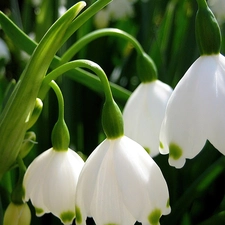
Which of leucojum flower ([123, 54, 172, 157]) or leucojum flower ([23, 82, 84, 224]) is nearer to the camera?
leucojum flower ([23, 82, 84, 224])

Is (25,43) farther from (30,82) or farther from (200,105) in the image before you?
(200,105)

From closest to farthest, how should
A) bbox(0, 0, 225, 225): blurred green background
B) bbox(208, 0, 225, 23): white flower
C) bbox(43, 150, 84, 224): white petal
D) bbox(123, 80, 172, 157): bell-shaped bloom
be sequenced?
bbox(43, 150, 84, 224): white petal, bbox(123, 80, 172, 157): bell-shaped bloom, bbox(0, 0, 225, 225): blurred green background, bbox(208, 0, 225, 23): white flower

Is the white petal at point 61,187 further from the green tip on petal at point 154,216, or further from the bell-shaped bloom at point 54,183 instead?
the green tip on petal at point 154,216

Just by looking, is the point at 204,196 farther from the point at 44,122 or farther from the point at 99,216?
the point at 99,216

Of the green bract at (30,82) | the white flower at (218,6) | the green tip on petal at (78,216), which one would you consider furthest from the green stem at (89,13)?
the white flower at (218,6)

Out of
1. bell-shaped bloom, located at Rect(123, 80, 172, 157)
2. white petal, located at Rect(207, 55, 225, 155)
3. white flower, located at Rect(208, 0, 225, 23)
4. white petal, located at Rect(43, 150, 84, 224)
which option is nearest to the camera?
white petal, located at Rect(207, 55, 225, 155)

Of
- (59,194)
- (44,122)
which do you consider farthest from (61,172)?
(44,122)

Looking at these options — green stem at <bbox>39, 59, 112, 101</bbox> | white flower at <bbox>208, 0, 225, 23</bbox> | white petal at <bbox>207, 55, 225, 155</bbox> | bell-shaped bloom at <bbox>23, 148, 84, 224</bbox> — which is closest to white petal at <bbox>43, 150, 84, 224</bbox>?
bell-shaped bloom at <bbox>23, 148, 84, 224</bbox>

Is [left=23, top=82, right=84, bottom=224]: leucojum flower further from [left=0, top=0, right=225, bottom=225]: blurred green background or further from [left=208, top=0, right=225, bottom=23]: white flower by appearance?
[left=208, top=0, right=225, bottom=23]: white flower
